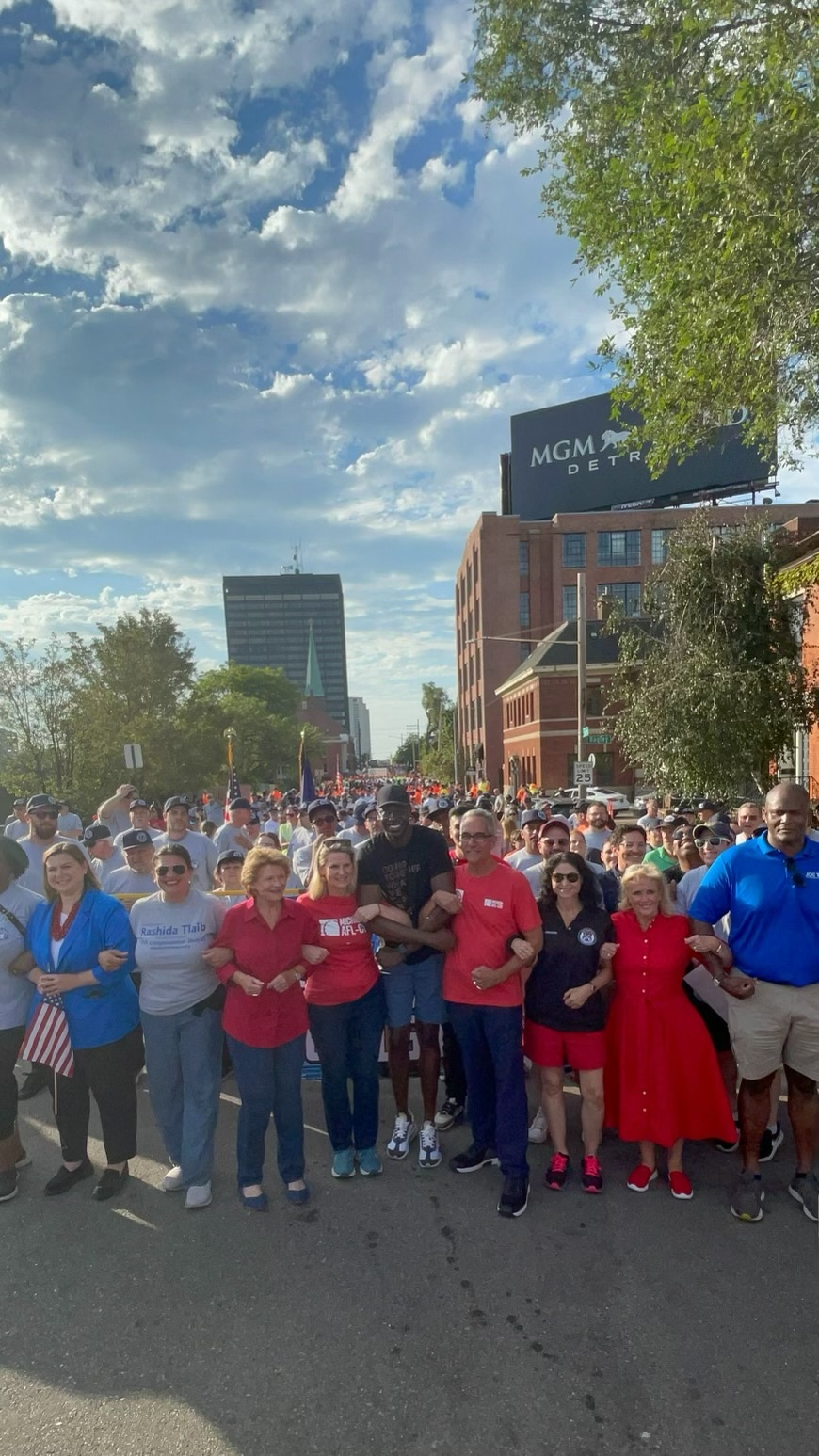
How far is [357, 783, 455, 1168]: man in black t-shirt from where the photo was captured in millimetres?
4223

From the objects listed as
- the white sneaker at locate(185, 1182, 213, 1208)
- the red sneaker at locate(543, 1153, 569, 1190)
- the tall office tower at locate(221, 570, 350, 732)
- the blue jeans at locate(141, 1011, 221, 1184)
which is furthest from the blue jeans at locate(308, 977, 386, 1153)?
the tall office tower at locate(221, 570, 350, 732)

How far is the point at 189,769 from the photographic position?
29.9 metres

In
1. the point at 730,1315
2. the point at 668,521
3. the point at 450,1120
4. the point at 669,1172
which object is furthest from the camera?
the point at 668,521

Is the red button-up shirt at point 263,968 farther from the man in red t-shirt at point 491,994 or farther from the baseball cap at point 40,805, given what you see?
the baseball cap at point 40,805

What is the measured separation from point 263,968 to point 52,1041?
1.27m

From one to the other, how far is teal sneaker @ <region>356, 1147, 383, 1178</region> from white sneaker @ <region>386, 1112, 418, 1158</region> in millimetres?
161

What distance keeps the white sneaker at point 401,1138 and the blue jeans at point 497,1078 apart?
0.44 meters

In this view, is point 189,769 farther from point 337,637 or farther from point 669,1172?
point 337,637

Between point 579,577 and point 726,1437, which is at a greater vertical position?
point 579,577

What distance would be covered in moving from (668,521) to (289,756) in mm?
38548

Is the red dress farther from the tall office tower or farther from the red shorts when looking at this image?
the tall office tower

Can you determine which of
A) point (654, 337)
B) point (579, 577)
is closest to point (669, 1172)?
point (654, 337)

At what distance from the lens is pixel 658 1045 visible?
4.10 m

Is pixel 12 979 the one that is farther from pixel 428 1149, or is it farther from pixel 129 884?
pixel 428 1149
